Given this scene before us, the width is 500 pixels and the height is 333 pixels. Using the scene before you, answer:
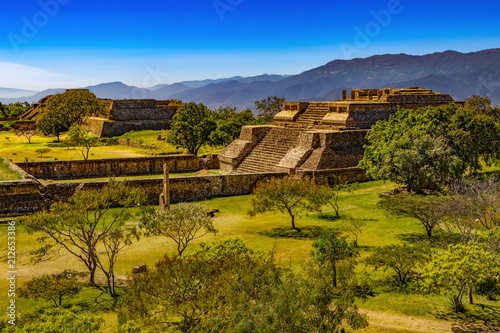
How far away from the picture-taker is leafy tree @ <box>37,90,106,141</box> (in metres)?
53.4

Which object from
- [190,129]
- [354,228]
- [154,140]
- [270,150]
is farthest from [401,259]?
[154,140]

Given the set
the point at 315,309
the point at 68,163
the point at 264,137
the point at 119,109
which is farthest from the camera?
the point at 119,109

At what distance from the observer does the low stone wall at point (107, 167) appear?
103ft

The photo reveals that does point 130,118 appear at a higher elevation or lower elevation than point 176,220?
higher

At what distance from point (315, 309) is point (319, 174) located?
60.7ft

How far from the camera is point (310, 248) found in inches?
693

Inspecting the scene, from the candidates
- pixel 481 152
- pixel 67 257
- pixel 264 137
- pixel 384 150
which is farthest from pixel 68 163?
pixel 481 152

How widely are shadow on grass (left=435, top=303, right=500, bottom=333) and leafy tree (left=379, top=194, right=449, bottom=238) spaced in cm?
497

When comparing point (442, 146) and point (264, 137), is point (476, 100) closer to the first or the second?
point (442, 146)

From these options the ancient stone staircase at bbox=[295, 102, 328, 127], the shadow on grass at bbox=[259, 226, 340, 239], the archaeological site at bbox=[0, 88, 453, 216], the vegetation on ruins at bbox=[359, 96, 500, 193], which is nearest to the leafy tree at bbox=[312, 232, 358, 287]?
→ the shadow on grass at bbox=[259, 226, 340, 239]

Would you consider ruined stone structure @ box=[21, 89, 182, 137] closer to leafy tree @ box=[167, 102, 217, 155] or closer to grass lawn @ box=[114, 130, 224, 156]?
grass lawn @ box=[114, 130, 224, 156]

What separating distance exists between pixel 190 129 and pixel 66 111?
900 inches

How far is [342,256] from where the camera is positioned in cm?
1430

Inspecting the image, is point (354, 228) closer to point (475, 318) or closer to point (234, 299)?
point (475, 318)
